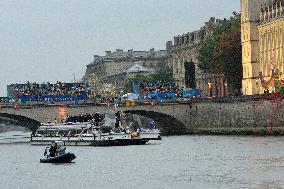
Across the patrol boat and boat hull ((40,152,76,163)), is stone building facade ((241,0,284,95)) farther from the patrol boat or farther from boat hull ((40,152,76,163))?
boat hull ((40,152,76,163))

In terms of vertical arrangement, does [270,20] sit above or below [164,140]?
above

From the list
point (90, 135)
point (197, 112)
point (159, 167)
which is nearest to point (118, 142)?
point (90, 135)

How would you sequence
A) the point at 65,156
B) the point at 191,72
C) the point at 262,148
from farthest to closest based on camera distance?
the point at 191,72
the point at 262,148
the point at 65,156

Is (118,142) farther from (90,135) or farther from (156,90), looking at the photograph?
(156,90)

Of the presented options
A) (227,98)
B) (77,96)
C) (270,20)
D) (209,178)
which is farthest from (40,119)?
(209,178)

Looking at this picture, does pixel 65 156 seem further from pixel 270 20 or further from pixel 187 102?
pixel 270 20

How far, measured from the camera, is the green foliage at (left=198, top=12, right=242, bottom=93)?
178 meters

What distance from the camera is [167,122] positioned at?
547 feet

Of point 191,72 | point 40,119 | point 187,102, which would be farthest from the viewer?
point 191,72

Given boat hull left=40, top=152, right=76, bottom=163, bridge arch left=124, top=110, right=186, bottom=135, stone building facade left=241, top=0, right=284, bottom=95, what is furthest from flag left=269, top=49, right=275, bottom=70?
boat hull left=40, top=152, right=76, bottom=163

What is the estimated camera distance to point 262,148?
108438 mm

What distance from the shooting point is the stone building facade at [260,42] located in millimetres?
167625

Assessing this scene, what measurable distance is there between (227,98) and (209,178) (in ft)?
235

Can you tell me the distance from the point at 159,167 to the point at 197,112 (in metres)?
68.1
